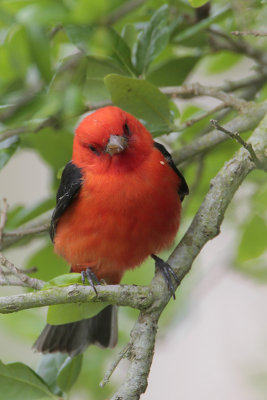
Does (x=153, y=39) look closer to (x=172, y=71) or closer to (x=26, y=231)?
(x=172, y=71)

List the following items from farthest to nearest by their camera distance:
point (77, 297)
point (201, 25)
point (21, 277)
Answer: point (201, 25)
point (21, 277)
point (77, 297)

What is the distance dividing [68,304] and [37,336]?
1.32 m

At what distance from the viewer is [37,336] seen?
14.0 feet

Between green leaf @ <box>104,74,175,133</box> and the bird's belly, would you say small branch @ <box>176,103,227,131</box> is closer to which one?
green leaf @ <box>104,74,175,133</box>

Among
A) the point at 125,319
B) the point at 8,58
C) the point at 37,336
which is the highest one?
the point at 8,58

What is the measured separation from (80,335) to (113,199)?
3.77ft

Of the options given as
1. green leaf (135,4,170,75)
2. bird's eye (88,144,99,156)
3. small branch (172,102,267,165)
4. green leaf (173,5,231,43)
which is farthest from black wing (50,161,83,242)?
green leaf (173,5,231,43)

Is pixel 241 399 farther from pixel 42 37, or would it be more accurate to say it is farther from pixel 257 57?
pixel 42 37

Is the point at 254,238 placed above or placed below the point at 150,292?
below

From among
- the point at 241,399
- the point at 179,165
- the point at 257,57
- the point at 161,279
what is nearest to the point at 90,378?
the point at 161,279

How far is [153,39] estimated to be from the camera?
3.77 metres

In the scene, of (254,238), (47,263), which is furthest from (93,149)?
(254,238)

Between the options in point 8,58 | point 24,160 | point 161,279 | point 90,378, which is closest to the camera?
point 8,58

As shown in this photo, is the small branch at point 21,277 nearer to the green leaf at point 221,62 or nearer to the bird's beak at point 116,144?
the bird's beak at point 116,144
